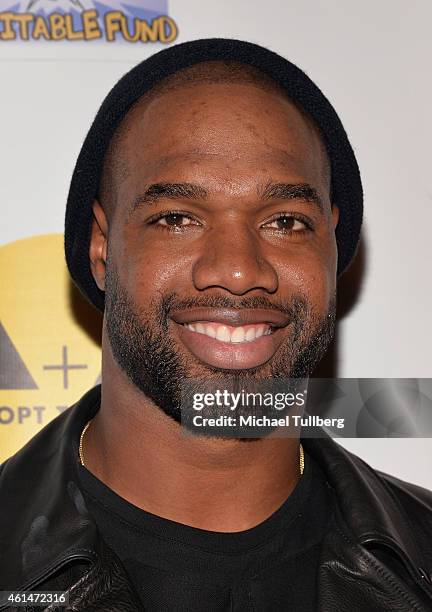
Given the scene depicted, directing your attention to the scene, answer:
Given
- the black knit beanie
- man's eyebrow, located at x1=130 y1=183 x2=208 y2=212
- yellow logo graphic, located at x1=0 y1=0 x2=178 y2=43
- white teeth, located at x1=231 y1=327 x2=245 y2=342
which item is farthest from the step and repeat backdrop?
white teeth, located at x1=231 y1=327 x2=245 y2=342

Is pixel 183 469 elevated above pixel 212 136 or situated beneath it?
situated beneath

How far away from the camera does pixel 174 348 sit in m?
1.59

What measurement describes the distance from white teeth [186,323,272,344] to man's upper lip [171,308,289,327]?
0.02 meters

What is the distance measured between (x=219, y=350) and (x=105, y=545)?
0.38 m

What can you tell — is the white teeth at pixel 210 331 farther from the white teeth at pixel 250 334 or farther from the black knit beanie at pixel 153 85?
the black knit beanie at pixel 153 85

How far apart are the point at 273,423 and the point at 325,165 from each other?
0.51 metres

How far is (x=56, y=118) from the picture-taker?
2.09m

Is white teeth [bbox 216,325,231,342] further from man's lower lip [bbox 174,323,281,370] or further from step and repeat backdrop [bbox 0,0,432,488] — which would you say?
step and repeat backdrop [bbox 0,0,432,488]

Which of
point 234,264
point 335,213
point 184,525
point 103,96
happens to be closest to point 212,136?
point 234,264

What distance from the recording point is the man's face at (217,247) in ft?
5.15

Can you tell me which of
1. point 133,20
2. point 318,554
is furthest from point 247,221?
point 133,20

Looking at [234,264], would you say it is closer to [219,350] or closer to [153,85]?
[219,350]

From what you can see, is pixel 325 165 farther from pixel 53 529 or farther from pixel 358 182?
pixel 53 529

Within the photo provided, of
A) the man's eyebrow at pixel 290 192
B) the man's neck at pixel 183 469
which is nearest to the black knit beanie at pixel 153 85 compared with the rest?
the man's eyebrow at pixel 290 192
